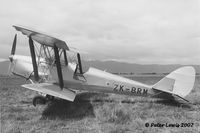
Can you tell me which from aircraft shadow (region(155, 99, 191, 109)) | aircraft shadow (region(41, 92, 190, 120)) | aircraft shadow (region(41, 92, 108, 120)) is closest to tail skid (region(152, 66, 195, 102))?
aircraft shadow (region(155, 99, 191, 109))

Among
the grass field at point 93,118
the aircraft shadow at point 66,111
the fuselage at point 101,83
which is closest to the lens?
the grass field at point 93,118

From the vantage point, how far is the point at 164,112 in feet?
23.1

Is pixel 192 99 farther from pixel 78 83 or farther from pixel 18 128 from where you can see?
pixel 18 128

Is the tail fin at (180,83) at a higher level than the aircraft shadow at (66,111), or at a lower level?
higher

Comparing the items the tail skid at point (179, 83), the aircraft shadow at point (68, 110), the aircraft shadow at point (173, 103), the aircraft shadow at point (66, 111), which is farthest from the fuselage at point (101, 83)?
the aircraft shadow at point (66, 111)

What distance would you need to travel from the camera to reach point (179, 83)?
833cm

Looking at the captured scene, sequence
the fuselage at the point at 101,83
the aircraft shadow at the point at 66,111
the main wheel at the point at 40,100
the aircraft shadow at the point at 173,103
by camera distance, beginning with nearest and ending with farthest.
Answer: the aircraft shadow at the point at 66,111 < the aircraft shadow at the point at 173,103 < the main wheel at the point at 40,100 < the fuselage at the point at 101,83

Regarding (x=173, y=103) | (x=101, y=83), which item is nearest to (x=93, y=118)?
(x=101, y=83)

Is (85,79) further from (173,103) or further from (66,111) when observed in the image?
(173,103)

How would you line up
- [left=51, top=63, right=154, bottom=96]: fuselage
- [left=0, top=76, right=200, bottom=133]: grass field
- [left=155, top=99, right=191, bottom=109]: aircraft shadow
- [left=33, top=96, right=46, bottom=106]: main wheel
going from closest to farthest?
1. [left=0, top=76, right=200, bottom=133]: grass field
2. [left=155, top=99, right=191, bottom=109]: aircraft shadow
3. [left=33, top=96, right=46, bottom=106]: main wheel
4. [left=51, top=63, right=154, bottom=96]: fuselage

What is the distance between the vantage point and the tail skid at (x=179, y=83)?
814 centimetres

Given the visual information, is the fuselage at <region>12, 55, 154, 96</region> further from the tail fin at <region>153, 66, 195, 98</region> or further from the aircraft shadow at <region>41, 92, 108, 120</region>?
the aircraft shadow at <region>41, 92, 108, 120</region>

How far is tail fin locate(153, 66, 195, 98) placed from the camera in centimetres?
814

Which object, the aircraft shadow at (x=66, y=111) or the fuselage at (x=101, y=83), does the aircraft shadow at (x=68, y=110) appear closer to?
the aircraft shadow at (x=66, y=111)
